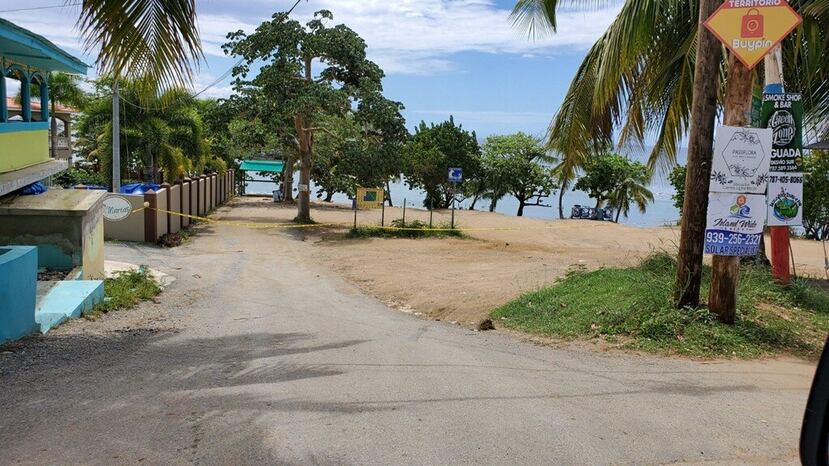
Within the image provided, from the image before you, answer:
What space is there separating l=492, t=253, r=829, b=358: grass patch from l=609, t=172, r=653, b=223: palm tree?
31035mm

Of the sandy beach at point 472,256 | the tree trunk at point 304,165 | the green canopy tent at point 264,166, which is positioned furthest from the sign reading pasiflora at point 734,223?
the green canopy tent at point 264,166

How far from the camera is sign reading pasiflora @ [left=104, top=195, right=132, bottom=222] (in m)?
19.0

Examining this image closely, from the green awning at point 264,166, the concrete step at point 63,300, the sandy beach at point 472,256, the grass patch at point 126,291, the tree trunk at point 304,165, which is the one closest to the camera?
the concrete step at point 63,300

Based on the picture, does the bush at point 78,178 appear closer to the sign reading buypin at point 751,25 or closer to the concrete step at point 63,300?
the concrete step at point 63,300

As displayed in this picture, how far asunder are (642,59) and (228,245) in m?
14.2

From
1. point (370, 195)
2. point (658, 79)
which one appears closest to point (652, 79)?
point (658, 79)

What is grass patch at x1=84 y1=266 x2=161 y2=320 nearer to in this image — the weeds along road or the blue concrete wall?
the weeds along road

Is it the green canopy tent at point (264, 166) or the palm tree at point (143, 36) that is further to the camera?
the green canopy tent at point (264, 166)

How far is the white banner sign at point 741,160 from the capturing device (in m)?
7.63

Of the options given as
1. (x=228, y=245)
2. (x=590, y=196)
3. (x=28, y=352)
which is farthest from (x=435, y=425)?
(x=590, y=196)

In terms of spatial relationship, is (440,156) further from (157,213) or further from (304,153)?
(157,213)

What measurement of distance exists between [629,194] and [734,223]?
34.8 m

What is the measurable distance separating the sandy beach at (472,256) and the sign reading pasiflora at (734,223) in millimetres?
3945

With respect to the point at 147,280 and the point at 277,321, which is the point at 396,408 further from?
the point at 147,280
